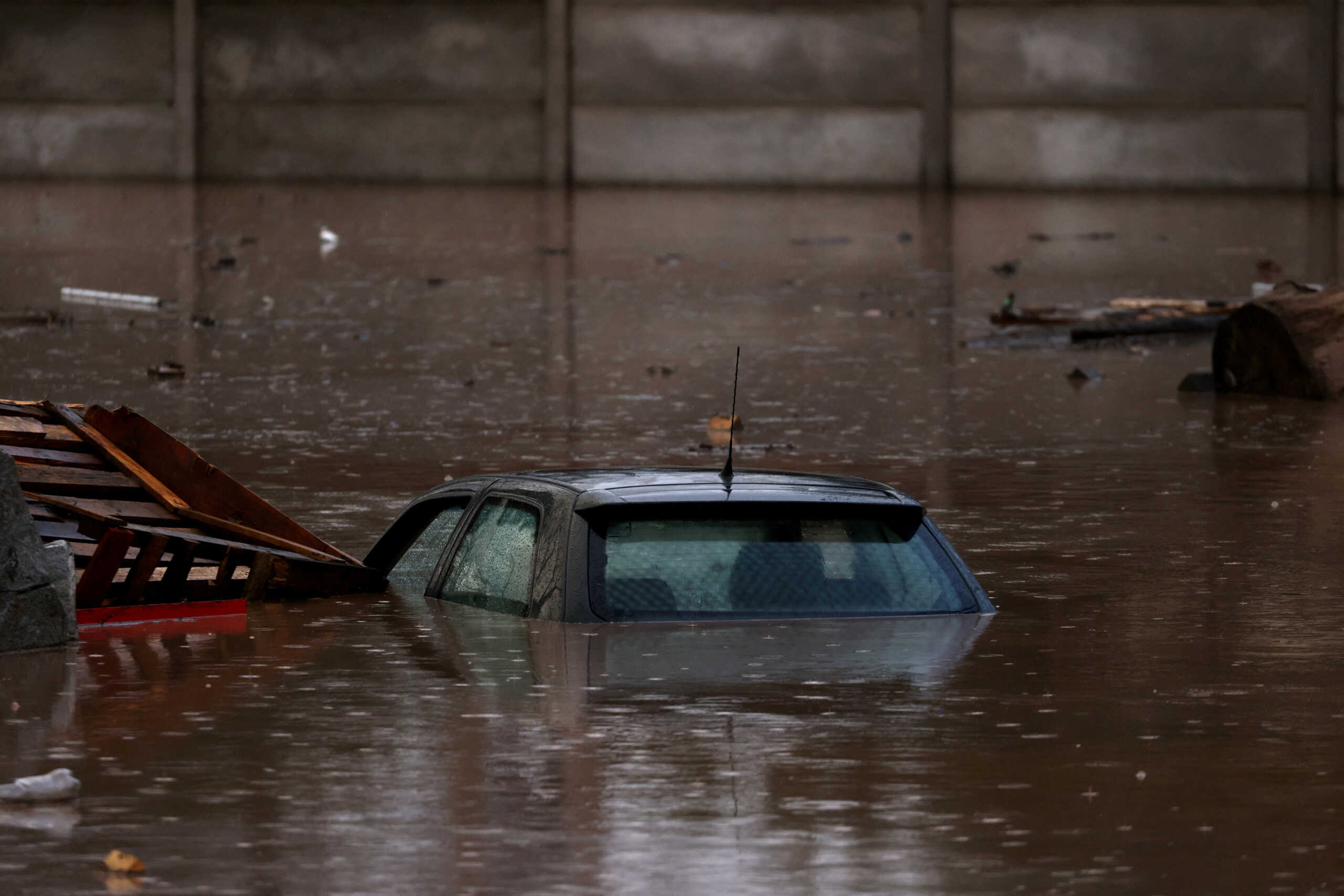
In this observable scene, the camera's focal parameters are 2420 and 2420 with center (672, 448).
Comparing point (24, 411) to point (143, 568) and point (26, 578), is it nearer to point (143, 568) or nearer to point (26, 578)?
point (143, 568)

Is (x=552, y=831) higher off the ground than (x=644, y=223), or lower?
lower

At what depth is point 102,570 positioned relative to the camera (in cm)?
898

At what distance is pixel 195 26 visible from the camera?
4216cm

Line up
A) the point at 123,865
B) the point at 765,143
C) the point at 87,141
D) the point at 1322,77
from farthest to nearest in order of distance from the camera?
the point at 87,141, the point at 765,143, the point at 1322,77, the point at 123,865

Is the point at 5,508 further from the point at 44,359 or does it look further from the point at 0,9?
the point at 0,9

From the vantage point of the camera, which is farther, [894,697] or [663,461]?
[663,461]

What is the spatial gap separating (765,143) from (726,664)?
111 feet

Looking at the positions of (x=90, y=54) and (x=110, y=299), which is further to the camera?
(x=90, y=54)

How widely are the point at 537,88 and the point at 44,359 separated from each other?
23117 mm

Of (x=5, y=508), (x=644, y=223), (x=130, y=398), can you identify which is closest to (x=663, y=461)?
(x=130, y=398)

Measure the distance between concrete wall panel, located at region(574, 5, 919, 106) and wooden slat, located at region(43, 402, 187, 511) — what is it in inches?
1243

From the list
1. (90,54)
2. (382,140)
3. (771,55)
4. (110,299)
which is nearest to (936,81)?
(771,55)

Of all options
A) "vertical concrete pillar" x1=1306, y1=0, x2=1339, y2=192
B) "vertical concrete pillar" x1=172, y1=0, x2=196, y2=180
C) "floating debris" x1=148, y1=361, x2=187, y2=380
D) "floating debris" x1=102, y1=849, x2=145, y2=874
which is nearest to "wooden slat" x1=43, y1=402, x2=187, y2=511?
"floating debris" x1=102, y1=849, x2=145, y2=874

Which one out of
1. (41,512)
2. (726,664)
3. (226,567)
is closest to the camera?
(726,664)
